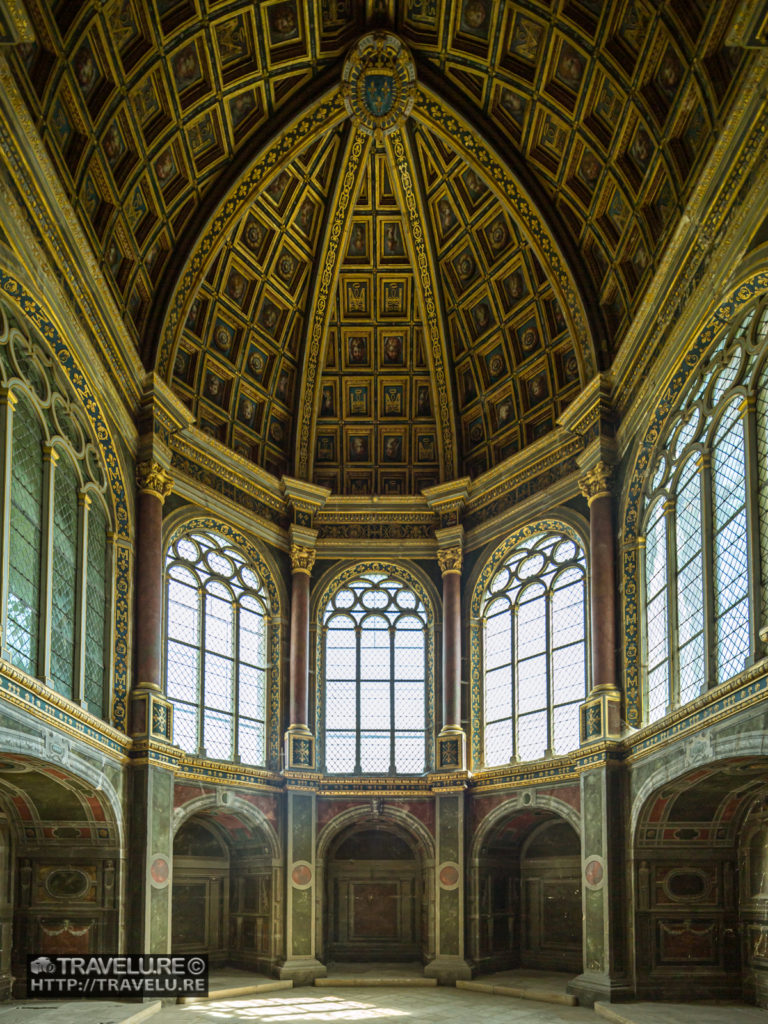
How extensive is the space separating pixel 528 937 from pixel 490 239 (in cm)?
1702

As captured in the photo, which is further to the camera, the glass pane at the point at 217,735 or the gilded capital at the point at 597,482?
the glass pane at the point at 217,735

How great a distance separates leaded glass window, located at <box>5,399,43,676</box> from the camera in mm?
16539

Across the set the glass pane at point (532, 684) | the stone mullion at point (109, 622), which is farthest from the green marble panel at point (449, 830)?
the stone mullion at point (109, 622)

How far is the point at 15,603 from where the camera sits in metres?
16.6

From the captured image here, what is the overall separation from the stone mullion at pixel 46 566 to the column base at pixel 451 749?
36.8 ft

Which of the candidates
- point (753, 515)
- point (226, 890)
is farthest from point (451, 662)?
point (753, 515)

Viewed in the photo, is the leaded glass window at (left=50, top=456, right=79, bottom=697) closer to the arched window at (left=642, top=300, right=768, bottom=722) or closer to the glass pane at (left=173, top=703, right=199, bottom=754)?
the glass pane at (left=173, top=703, right=199, bottom=754)

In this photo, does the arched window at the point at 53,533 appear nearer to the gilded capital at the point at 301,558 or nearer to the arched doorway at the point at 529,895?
the gilded capital at the point at 301,558

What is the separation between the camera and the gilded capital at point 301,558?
1082 inches

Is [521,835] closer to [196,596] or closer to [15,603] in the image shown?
[196,596]

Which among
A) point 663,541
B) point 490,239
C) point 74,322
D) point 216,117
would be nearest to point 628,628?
point 663,541

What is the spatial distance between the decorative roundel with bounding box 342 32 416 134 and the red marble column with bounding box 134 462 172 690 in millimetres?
9251

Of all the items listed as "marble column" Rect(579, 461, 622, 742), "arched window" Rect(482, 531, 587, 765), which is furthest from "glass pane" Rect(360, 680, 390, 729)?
"marble column" Rect(579, 461, 622, 742)

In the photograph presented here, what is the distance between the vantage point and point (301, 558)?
27562 mm
